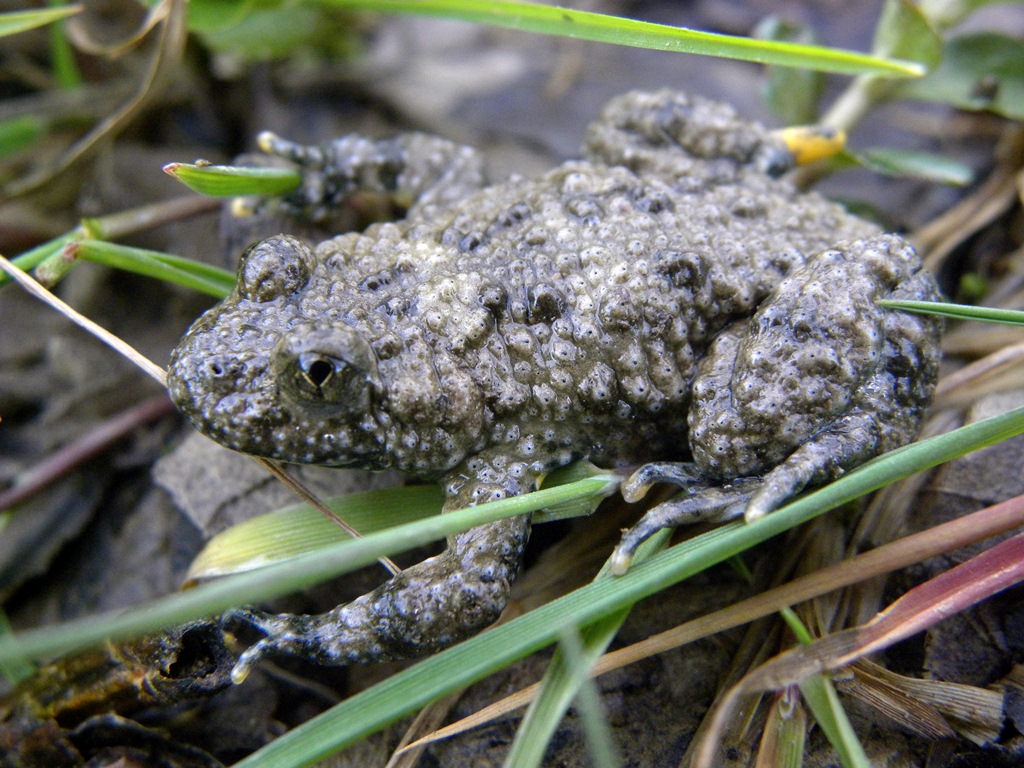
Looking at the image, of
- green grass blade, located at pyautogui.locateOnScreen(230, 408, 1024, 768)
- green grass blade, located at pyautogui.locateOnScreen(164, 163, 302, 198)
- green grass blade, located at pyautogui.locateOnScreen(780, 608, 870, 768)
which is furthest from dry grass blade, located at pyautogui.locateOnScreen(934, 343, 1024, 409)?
green grass blade, located at pyautogui.locateOnScreen(164, 163, 302, 198)

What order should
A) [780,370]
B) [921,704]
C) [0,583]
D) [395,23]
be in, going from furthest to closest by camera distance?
[395,23] → [0,583] → [780,370] → [921,704]

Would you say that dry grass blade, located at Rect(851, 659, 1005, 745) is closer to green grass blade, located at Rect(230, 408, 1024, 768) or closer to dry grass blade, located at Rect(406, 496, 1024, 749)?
dry grass blade, located at Rect(406, 496, 1024, 749)

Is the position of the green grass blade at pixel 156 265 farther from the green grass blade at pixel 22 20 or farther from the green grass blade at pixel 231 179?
the green grass blade at pixel 22 20

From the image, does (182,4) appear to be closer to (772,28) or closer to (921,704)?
(772,28)

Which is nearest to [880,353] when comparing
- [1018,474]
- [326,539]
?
[1018,474]

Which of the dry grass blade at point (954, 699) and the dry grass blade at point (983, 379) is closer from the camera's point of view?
the dry grass blade at point (954, 699)

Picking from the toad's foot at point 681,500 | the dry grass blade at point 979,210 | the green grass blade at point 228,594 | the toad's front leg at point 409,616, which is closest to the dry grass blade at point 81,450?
the toad's front leg at point 409,616

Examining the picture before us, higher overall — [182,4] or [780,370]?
[182,4]
